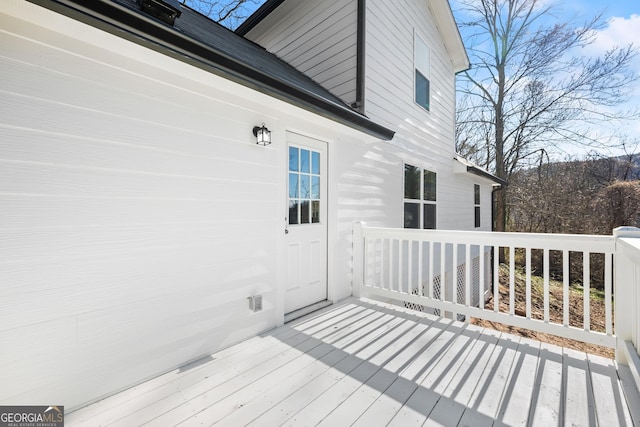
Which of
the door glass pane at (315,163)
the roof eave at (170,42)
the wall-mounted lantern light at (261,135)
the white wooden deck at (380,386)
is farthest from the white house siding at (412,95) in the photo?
the white wooden deck at (380,386)

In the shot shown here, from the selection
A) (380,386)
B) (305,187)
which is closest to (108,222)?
(305,187)

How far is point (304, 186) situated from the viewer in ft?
11.6

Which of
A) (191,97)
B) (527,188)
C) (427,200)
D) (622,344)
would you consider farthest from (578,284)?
(191,97)

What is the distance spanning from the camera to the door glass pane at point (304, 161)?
11.4ft

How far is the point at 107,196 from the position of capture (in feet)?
6.34

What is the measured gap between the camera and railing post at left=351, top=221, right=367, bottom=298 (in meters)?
4.04

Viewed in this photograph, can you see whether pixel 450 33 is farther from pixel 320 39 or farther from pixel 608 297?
pixel 608 297

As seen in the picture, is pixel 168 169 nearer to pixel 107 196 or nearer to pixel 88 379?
pixel 107 196

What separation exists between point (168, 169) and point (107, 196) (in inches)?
17.7

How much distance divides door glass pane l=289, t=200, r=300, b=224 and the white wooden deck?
125 cm

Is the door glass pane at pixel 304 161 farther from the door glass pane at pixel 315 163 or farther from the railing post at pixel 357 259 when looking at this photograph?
the railing post at pixel 357 259

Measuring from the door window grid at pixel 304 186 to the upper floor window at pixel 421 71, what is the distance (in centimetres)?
→ 351

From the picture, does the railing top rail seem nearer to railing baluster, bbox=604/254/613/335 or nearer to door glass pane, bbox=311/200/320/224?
railing baluster, bbox=604/254/613/335

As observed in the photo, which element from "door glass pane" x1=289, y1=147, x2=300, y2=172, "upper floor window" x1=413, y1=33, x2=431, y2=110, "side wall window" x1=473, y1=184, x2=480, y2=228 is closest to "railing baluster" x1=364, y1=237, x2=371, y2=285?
"door glass pane" x1=289, y1=147, x2=300, y2=172
